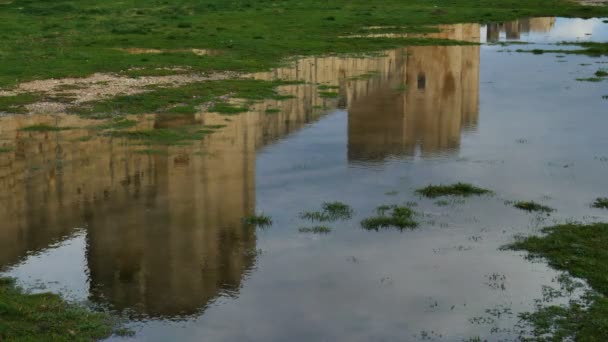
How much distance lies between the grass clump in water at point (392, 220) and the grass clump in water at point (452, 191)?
56.8 inches

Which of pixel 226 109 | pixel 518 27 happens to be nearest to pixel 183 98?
pixel 226 109

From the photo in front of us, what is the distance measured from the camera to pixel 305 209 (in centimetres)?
2048

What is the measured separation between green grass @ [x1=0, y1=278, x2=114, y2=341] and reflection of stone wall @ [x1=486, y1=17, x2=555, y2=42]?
46.8 metres

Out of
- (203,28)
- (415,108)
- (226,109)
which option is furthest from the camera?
(203,28)

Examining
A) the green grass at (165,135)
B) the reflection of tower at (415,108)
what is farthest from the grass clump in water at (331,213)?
the green grass at (165,135)

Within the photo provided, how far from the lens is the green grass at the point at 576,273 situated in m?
13.8

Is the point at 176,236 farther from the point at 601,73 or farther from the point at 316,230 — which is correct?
the point at 601,73

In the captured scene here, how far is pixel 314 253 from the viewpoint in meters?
17.6

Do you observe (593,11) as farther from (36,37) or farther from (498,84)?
(36,37)

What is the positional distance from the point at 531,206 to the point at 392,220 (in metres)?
3.32

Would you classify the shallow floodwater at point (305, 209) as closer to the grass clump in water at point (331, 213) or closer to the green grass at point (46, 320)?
the grass clump in water at point (331, 213)

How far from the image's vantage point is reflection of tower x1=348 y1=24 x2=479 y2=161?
27.2 m

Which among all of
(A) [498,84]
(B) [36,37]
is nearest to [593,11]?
(A) [498,84]

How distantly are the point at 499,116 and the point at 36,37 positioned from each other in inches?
1209
